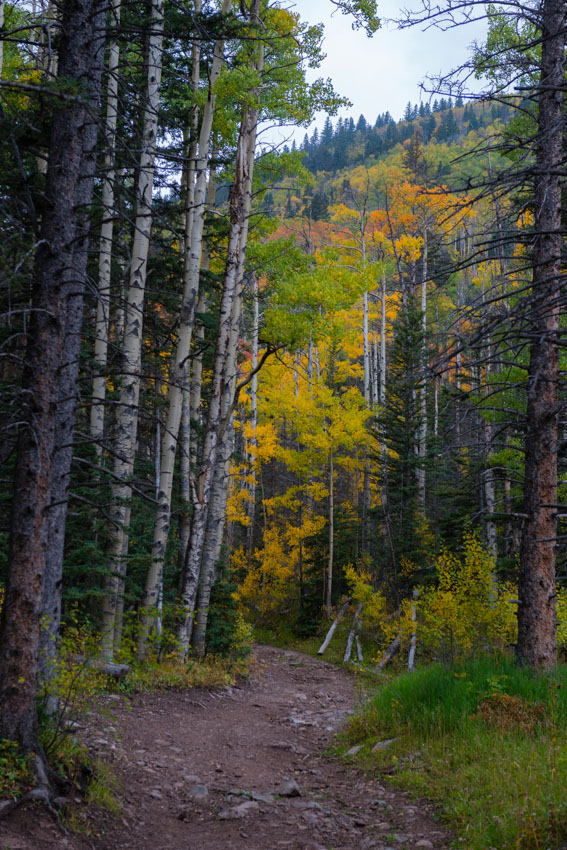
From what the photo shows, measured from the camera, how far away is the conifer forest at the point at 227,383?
4586mm

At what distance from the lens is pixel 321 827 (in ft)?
15.8

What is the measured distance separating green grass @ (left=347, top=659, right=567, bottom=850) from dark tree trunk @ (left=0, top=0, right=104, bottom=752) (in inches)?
131

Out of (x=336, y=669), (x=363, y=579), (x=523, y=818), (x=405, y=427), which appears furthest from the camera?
(x=405, y=427)

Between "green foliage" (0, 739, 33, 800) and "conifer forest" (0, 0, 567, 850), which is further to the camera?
"conifer forest" (0, 0, 567, 850)

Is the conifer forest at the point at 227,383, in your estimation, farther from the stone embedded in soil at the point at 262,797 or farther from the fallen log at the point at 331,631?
the stone embedded in soil at the point at 262,797

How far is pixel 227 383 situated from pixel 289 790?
7.50 metres

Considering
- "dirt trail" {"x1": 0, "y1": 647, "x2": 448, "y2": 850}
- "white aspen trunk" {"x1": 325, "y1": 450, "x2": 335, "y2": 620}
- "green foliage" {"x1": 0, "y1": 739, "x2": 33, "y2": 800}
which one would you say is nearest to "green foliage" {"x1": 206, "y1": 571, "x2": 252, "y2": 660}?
"dirt trail" {"x1": 0, "y1": 647, "x2": 448, "y2": 850}

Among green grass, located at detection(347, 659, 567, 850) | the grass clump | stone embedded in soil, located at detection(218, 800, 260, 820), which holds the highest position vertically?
green grass, located at detection(347, 659, 567, 850)

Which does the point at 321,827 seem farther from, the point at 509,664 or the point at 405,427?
the point at 405,427

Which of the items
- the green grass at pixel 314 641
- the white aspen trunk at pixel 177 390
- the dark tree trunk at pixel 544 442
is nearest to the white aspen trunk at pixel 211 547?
the white aspen trunk at pixel 177 390

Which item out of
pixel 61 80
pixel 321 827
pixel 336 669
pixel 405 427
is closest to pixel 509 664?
pixel 321 827

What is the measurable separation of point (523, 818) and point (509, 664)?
9.66 feet

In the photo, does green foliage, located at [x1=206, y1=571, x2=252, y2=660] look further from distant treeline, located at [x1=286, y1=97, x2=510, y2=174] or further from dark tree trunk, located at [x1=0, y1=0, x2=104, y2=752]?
distant treeline, located at [x1=286, y1=97, x2=510, y2=174]

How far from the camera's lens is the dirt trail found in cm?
436
